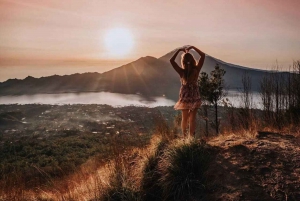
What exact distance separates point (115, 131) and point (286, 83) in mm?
10162

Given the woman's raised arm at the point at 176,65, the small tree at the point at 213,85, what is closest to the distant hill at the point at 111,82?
the small tree at the point at 213,85

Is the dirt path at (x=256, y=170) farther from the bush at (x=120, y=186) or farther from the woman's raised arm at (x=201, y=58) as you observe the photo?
the woman's raised arm at (x=201, y=58)

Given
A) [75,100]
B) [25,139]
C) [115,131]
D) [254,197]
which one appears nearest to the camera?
[254,197]

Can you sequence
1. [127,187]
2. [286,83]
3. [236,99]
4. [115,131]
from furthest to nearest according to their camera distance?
1. [236,99]
2. [286,83]
3. [115,131]
4. [127,187]

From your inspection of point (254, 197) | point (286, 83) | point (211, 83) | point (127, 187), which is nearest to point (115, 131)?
point (127, 187)

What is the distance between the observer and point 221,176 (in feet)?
17.2

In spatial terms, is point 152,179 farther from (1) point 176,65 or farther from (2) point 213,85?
(2) point 213,85

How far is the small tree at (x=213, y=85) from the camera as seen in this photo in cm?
1867

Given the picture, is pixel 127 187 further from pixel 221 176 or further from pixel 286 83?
pixel 286 83

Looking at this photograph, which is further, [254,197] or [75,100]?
[75,100]

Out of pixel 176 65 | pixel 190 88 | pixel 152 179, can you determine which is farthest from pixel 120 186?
pixel 176 65

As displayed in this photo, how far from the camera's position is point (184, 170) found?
549 cm

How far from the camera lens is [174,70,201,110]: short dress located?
6.71 metres

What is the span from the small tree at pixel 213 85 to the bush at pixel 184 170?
1304cm
